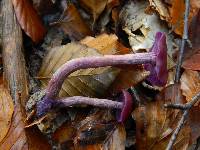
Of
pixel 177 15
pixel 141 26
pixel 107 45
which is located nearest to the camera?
pixel 107 45

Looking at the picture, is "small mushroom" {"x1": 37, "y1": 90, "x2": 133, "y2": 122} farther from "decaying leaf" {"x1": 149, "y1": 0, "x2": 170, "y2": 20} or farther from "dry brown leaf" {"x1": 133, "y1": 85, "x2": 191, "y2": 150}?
"decaying leaf" {"x1": 149, "y1": 0, "x2": 170, "y2": 20}

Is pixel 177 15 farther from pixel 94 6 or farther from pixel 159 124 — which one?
pixel 159 124

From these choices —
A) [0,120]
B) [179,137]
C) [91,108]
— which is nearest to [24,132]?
[0,120]

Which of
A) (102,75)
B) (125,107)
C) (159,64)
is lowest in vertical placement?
(125,107)

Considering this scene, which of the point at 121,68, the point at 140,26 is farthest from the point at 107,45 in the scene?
the point at 140,26

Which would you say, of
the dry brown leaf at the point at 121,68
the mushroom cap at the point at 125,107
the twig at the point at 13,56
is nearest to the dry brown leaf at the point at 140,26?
the dry brown leaf at the point at 121,68

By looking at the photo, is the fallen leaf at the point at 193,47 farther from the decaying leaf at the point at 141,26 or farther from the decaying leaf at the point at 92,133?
the decaying leaf at the point at 92,133
